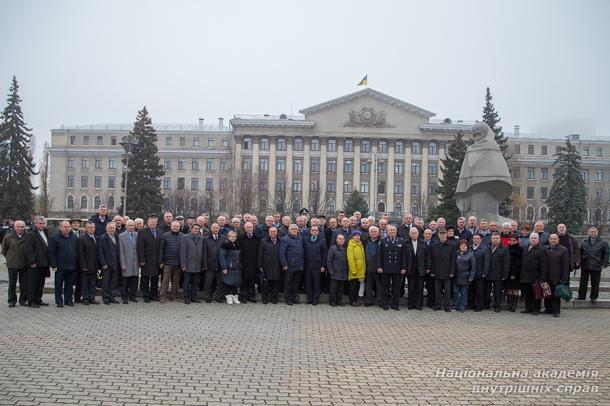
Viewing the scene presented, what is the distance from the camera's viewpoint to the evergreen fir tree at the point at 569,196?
5234 centimetres

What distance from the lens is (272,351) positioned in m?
8.07

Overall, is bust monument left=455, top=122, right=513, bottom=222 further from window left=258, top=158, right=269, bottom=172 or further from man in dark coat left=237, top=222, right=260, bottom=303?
window left=258, top=158, right=269, bottom=172

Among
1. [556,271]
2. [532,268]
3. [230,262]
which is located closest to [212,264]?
[230,262]

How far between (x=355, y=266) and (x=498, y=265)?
3162mm

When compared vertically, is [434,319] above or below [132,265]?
below

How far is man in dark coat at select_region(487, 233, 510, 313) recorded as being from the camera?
12367 millimetres

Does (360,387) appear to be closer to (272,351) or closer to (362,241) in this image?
(272,351)

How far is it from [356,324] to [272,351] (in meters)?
2.78

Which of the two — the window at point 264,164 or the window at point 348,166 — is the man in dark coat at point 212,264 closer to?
the window at point 264,164

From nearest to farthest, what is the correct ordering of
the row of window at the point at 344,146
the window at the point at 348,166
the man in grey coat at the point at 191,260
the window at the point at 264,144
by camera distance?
the man in grey coat at the point at 191,260 < the window at the point at 264,144 < the row of window at the point at 344,146 < the window at the point at 348,166

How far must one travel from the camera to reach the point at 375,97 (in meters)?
87.4

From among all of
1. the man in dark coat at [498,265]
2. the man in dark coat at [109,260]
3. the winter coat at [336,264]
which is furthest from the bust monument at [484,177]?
the man in dark coat at [109,260]

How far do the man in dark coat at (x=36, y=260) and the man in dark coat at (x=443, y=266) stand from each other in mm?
8490

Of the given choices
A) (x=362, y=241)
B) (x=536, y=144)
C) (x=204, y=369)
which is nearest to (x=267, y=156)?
(x=536, y=144)
